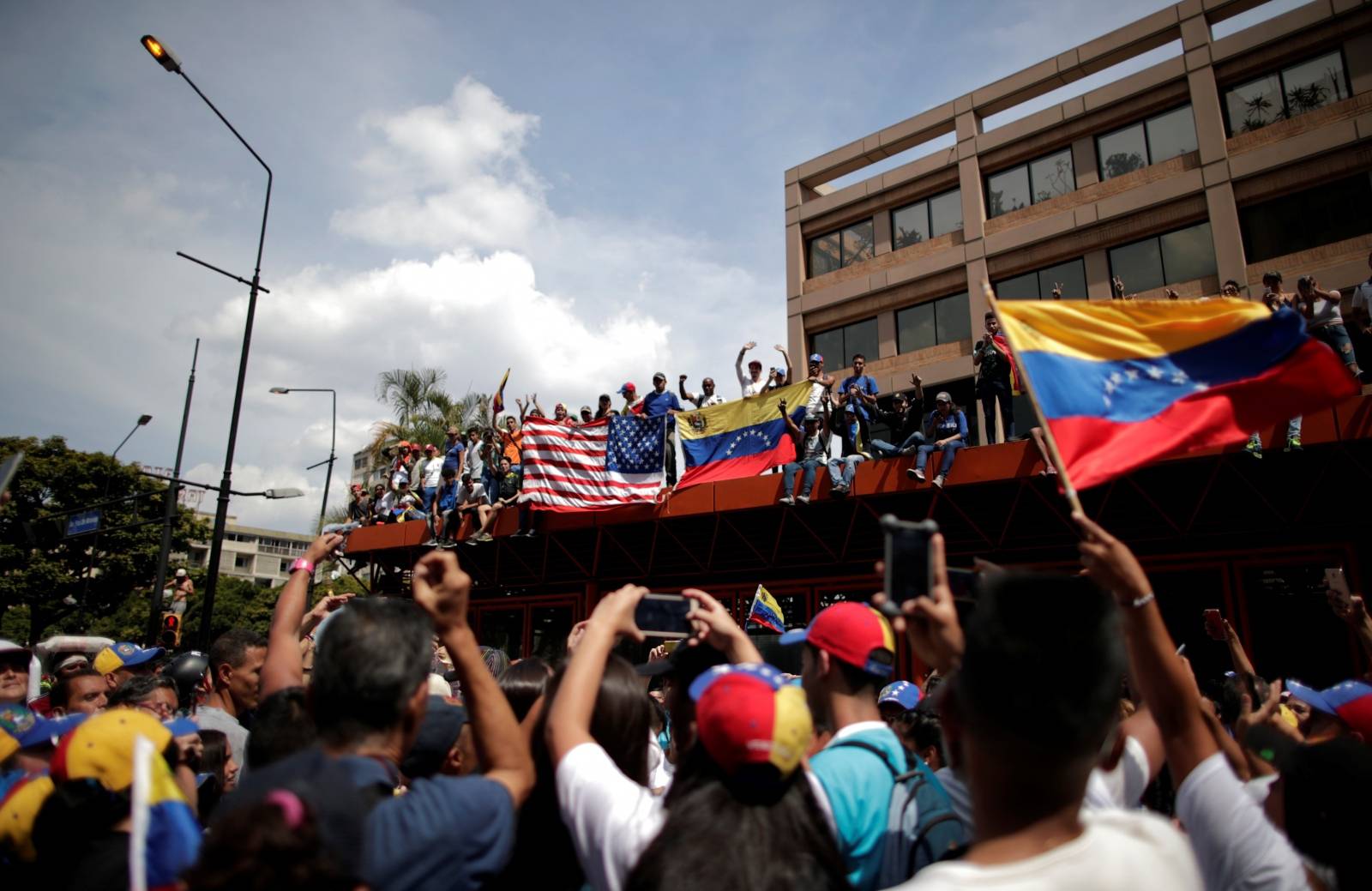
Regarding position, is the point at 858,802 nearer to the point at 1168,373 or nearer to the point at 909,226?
the point at 1168,373

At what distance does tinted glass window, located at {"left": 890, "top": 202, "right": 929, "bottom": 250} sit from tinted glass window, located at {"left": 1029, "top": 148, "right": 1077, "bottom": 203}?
2.91 meters

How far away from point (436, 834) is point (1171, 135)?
22984mm

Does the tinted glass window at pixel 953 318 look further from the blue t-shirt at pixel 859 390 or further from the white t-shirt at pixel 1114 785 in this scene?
the white t-shirt at pixel 1114 785

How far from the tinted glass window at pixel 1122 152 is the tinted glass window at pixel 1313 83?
2.86 metres

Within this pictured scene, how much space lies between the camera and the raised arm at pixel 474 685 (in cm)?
229

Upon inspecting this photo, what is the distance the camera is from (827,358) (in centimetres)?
2484

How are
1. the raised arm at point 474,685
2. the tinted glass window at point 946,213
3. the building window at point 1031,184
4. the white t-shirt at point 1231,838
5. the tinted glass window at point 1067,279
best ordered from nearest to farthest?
the white t-shirt at point 1231,838 < the raised arm at point 474,685 < the tinted glass window at point 1067,279 < the building window at point 1031,184 < the tinted glass window at point 946,213

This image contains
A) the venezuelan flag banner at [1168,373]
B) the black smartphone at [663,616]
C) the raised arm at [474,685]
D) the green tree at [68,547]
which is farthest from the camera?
the green tree at [68,547]

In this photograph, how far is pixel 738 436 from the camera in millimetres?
13812

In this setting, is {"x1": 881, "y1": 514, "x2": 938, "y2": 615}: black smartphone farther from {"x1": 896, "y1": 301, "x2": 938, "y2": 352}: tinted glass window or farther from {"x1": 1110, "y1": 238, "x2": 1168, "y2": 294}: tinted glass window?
{"x1": 896, "y1": 301, "x2": 938, "y2": 352}: tinted glass window

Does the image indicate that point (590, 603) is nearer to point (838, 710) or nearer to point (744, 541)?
point (744, 541)

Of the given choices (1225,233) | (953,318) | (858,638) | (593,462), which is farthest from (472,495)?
(1225,233)

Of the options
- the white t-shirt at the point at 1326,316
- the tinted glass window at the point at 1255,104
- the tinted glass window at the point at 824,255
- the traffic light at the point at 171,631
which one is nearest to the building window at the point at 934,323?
the tinted glass window at the point at 824,255

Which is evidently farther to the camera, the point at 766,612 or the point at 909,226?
the point at 909,226
